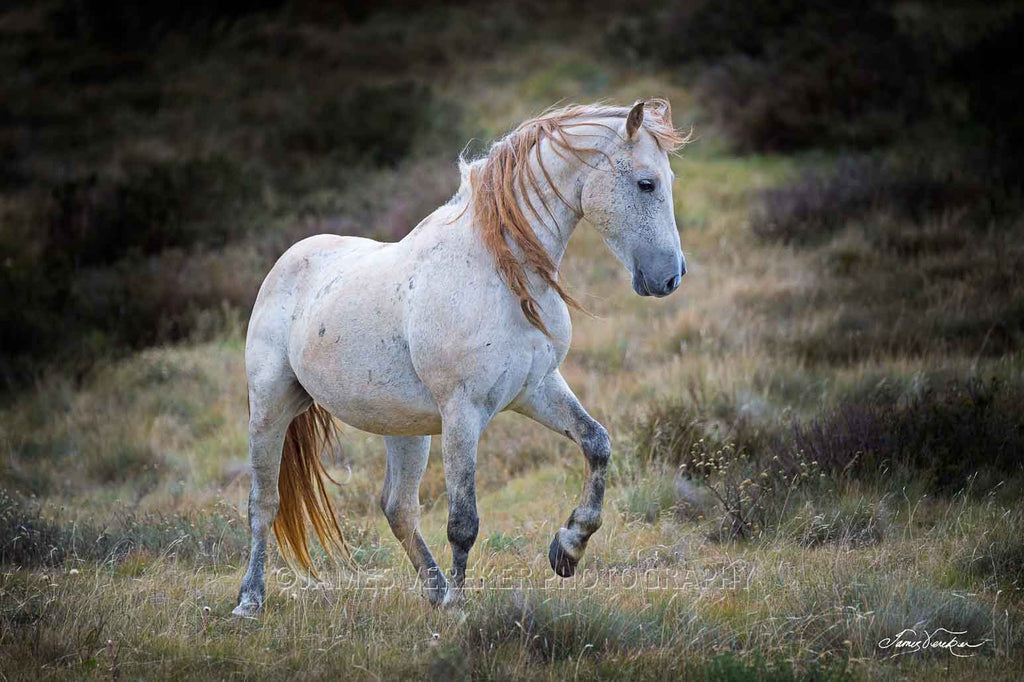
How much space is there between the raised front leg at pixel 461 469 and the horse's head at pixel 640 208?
85 centimetres

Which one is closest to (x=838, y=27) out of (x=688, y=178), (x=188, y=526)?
(x=688, y=178)

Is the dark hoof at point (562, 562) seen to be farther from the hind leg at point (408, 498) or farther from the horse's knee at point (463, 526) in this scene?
the hind leg at point (408, 498)

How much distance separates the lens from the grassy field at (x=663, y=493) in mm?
3883

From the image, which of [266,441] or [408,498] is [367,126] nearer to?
[266,441]

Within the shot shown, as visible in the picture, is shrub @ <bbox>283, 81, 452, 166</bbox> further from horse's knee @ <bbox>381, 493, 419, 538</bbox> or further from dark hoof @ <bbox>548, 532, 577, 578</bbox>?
dark hoof @ <bbox>548, 532, 577, 578</bbox>

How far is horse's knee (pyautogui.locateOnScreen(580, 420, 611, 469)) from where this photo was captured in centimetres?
408

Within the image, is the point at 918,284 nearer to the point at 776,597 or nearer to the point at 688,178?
the point at 688,178

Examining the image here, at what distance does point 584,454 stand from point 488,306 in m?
0.74

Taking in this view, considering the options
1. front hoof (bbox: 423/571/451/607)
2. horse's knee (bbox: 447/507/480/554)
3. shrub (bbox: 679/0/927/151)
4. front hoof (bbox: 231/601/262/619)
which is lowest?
front hoof (bbox: 231/601/262/619)

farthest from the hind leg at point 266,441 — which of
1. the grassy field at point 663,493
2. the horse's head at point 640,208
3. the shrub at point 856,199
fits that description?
the shrub at point 856,199

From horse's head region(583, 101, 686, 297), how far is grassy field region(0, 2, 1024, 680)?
0.37m

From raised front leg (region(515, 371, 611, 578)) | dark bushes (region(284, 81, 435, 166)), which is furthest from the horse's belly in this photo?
dark bushes (region(284, 81, 435, 166))

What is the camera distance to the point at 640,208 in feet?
→ 12.8

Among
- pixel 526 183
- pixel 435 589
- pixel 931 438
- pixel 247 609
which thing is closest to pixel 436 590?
pixel 435 589
